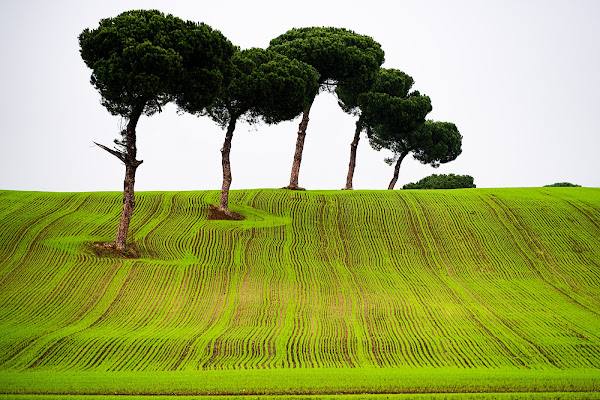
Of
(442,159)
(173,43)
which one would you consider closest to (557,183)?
(442,159)

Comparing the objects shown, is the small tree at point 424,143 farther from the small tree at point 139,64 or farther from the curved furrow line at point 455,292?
the small tree at point 139,64

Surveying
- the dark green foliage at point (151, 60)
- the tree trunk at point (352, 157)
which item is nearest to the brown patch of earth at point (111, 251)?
the dark green foliage at point (151, 60)

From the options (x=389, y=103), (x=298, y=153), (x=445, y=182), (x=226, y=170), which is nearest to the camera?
(x=226, y=170)

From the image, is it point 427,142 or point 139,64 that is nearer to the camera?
point 139,64

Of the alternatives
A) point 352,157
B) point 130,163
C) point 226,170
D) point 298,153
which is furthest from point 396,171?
point 130,163

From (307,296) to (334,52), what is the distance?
23.3 meters

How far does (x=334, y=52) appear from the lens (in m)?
47.9

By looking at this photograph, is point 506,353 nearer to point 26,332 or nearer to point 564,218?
point 26,332

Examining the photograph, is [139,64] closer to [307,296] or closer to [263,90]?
[263,90]

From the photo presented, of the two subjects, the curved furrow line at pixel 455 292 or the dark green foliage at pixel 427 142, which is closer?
the curved furrow line at pixel 455 292

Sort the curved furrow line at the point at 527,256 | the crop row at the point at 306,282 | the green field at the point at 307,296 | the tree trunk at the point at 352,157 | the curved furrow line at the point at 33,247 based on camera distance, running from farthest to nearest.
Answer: the tree trunk at the point at 352,157
the curved furrow line at the point at 527,256
the curved furrow line at the point at 33,247
the crop row at the point at 306,282
the green field at the point at 307,296

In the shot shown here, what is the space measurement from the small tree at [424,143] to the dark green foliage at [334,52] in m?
12.2

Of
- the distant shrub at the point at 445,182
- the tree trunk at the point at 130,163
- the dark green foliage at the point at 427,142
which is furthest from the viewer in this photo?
the distant shrub at the point at 445,182

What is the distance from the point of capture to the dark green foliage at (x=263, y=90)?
39656mm
